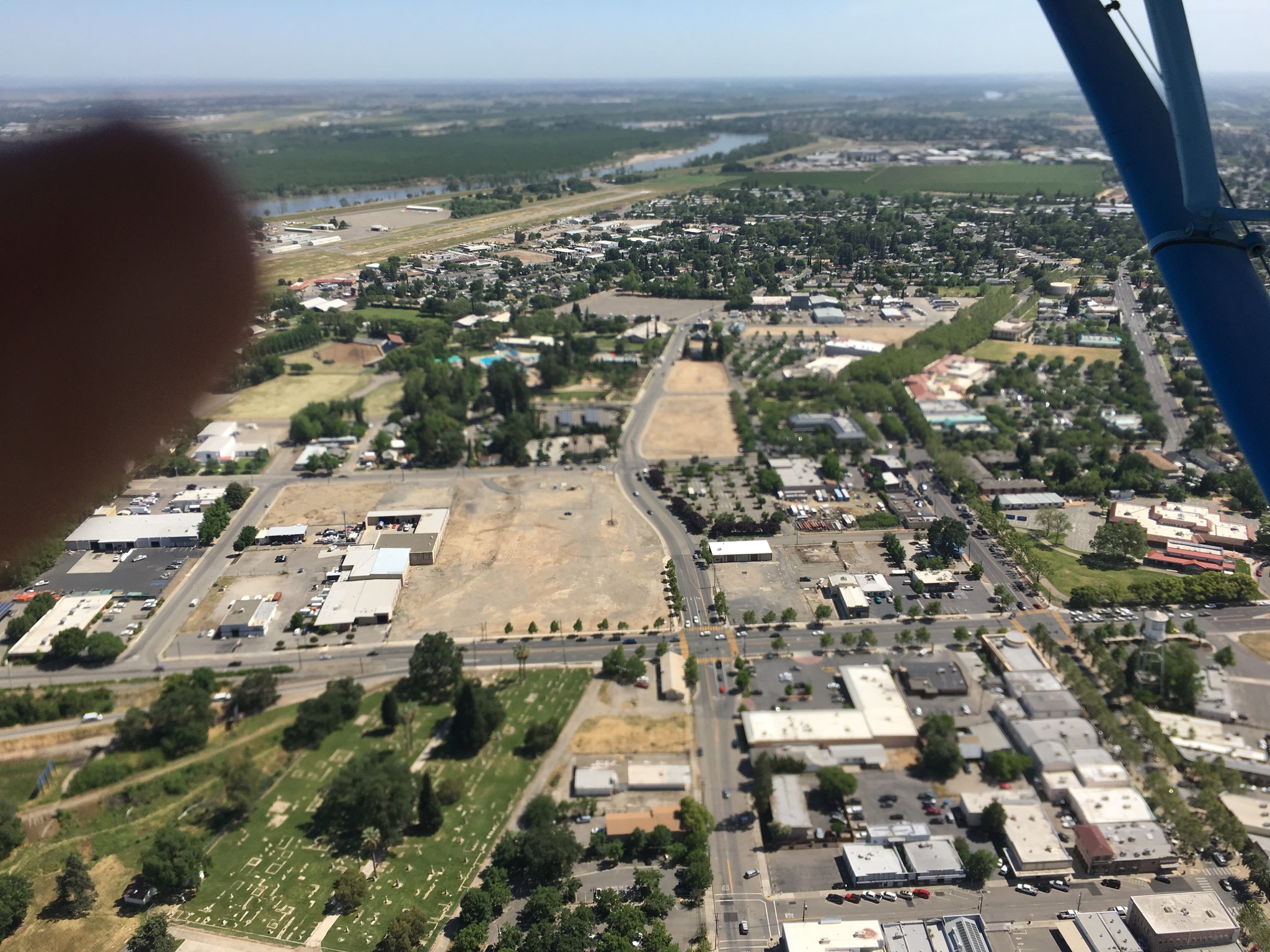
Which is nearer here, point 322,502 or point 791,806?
point 791,806

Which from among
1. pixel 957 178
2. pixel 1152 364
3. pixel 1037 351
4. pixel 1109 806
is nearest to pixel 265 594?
pixel 1109 806

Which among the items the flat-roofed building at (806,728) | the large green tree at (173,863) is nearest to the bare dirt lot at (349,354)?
the large green tree at (173,863)

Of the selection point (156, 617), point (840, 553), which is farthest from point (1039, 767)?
point (156, 617)

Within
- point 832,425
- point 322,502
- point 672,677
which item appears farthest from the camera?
point 832,425

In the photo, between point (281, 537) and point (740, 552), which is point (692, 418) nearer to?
point (740, 552)

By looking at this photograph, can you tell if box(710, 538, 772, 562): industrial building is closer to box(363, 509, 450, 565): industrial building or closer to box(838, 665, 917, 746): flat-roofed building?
box(838, 665, 917, 746): flat-roofed building

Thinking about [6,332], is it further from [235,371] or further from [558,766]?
[558,766]
